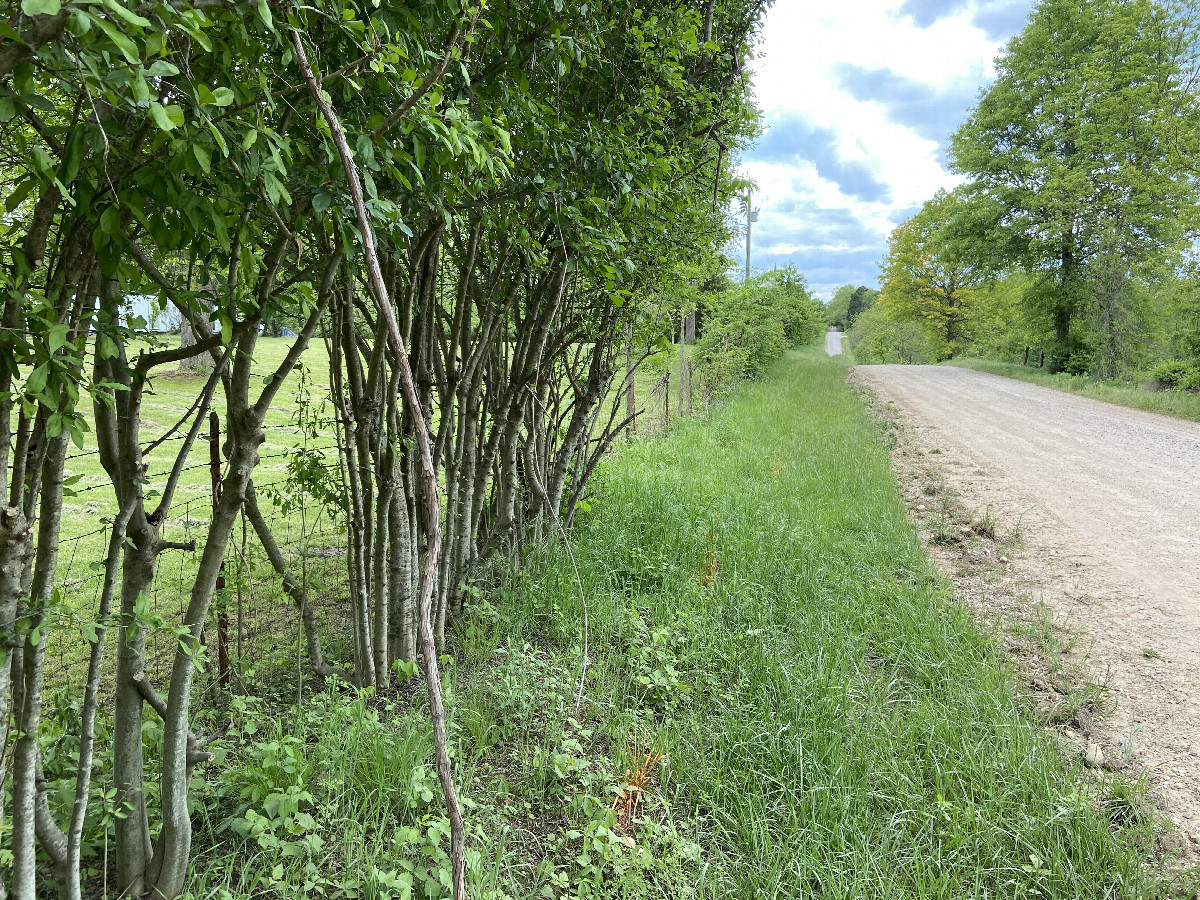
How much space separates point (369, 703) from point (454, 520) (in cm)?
105

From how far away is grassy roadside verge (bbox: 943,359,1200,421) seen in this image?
12.8 meters

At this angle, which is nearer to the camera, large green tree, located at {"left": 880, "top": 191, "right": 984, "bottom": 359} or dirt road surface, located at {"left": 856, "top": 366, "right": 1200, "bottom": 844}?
dirt road surface, located at {"left": 856, "top": 366, "right": 1200, "bottom": 844}

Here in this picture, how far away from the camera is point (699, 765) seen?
2.83 m

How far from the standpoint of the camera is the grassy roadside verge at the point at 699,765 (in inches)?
88.4

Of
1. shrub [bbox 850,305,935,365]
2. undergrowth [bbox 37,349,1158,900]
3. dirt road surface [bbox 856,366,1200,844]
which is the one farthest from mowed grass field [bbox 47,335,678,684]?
shrub [bbox 850,305,935,365]

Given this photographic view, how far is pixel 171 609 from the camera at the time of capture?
4395 mm

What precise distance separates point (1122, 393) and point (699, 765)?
17.6 m

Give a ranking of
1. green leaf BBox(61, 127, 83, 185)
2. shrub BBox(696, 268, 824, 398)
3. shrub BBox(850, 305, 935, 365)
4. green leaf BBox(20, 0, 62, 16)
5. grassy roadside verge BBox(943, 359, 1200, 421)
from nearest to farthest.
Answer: green leaf BBox(20, 0, 62, 16) → green leaf BBox(61, 127, 83, 185) → grassy roadside verge BBox(943, 359, 1200, 421) → shrub BBox(696, 268, 824, 398) → shrub BBox(850, 305, 935, 365)

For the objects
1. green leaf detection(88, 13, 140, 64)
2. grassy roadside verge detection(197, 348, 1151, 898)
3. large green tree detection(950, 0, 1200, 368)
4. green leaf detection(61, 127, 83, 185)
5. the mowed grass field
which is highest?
large green tree detection(950, 0, 1200, 368)

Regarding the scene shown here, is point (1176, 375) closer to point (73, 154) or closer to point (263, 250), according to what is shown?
point (263, 250)

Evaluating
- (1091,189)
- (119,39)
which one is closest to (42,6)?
(119,39)

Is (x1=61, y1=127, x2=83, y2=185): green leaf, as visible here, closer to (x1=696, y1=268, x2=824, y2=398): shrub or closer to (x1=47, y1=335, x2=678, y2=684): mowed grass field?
(x1=47, y1=335, x2=678, y2=684): mowed grass field

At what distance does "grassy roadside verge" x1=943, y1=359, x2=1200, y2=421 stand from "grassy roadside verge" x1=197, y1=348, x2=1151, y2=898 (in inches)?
496

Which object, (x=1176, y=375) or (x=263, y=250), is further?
(x=1176, y=375)
